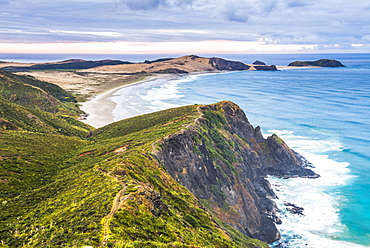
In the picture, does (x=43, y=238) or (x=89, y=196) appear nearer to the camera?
(x=43, y=238)

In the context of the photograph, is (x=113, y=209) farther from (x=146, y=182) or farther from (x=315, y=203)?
(x=315, y=203)

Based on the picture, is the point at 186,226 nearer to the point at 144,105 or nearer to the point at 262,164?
the point at 262,164

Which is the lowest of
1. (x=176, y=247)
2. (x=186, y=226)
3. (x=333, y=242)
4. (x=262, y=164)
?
(x=333, y=242)

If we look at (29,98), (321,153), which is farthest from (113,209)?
(29,98)

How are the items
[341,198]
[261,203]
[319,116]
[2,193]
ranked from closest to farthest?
[2,193], [261,203], [341,198], [319,116]

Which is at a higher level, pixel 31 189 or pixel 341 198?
pixel 31 189

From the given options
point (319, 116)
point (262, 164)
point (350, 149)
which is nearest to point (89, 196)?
point (262, 164)

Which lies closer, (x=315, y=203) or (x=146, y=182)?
(x=146, y=182)

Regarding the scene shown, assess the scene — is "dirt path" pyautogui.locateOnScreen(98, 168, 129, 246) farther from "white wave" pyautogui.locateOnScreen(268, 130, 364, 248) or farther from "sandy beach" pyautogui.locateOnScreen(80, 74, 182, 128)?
"sandy beach" pyautogui.locateOnScreen(80, 74, 182, 128)
